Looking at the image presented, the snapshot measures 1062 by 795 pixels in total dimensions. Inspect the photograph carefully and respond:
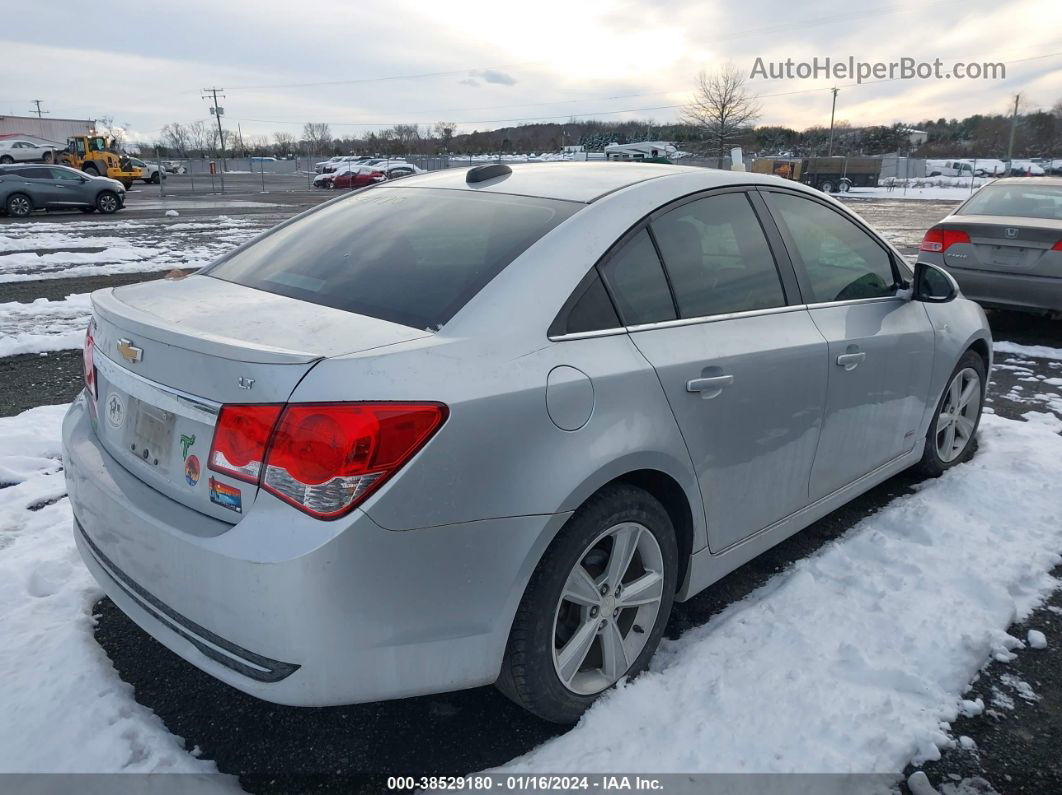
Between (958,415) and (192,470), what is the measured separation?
4044mm

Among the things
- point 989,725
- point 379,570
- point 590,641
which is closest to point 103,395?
point 379,570

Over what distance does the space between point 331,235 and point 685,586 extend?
181cm

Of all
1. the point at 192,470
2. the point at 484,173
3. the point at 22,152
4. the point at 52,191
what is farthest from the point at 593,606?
the point at 22,152

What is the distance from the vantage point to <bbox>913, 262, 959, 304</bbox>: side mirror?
3.77m

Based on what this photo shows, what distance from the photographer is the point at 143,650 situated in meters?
2.76

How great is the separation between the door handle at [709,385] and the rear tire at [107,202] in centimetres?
2574

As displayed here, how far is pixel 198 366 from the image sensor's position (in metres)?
2.02

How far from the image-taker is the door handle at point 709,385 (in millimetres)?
2523

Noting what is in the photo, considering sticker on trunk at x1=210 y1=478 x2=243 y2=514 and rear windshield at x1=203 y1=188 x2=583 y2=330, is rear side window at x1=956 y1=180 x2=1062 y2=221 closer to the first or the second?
rear windshield at x1=203 y1=188 x2=583 y2=330

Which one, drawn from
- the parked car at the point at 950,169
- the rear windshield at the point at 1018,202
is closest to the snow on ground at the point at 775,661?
the rear windshield at the point at 1018,202

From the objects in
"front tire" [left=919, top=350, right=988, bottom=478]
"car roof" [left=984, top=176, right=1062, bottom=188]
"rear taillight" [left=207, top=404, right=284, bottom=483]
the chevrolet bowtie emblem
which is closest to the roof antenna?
the chevrolet bowtie emblem

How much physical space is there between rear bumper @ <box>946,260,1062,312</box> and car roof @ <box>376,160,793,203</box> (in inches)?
204

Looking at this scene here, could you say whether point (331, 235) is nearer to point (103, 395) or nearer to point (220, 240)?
point (103, 395)

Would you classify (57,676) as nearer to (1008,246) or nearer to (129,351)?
(129,351)
